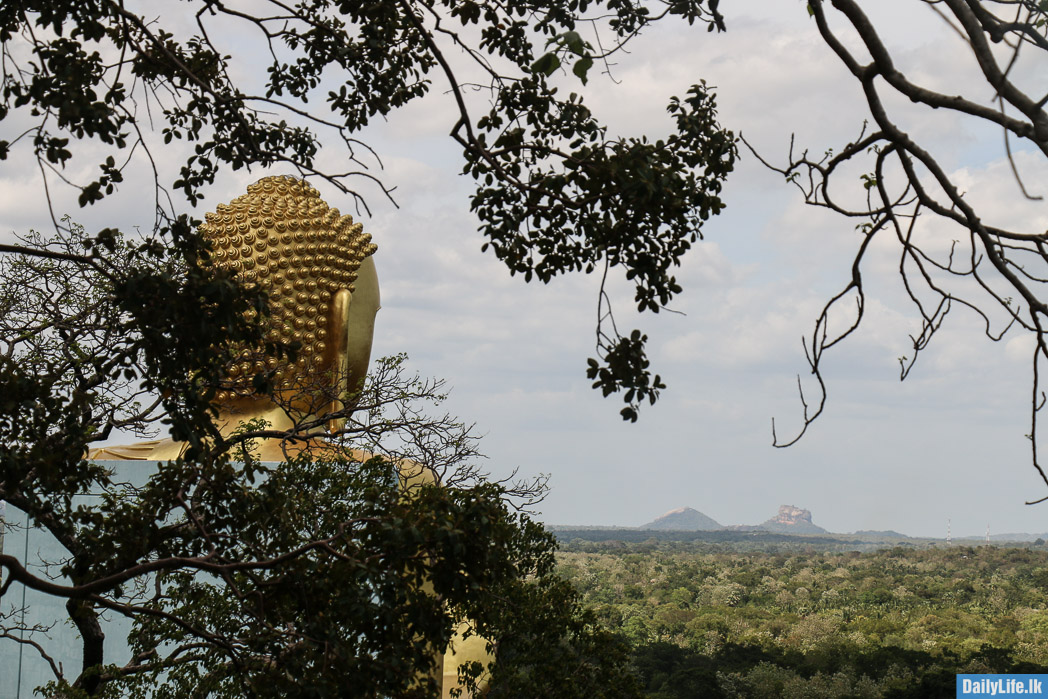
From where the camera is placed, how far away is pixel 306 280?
341 inches

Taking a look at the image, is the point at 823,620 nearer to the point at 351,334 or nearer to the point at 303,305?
the point at 351,334

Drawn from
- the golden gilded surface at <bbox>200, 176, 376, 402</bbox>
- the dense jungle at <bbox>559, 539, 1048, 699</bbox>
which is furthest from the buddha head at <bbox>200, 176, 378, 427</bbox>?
the dense jungle at <bbox>559, 539, 1048, 699</bbox>

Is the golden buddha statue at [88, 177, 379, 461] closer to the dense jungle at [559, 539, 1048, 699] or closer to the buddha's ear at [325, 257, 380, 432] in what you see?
the buddha's ear at [325, 257, 380, 432]

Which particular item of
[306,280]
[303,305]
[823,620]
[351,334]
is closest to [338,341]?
[351,334]

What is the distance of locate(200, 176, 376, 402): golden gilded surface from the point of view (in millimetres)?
8539

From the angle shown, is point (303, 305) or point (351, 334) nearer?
point (303, 305)

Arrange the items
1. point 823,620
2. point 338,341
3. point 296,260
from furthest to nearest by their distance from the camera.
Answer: point 823,620 < point 338,341 < point 296,260

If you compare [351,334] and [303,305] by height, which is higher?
[303,305]

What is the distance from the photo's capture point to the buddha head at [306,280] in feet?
27.9

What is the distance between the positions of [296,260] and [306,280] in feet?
0.56

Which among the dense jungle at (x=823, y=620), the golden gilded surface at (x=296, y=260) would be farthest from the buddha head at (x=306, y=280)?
the dense jungle at (x=823, y=620)

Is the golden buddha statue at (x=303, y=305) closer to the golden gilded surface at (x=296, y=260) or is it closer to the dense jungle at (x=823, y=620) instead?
the golden gilded surface at (x=296, y=260)

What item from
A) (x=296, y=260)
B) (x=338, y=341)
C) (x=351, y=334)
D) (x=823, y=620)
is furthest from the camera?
(x=823, y=620)

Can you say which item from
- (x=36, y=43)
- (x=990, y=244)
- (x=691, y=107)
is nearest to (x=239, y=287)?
(x=36, y=43)
